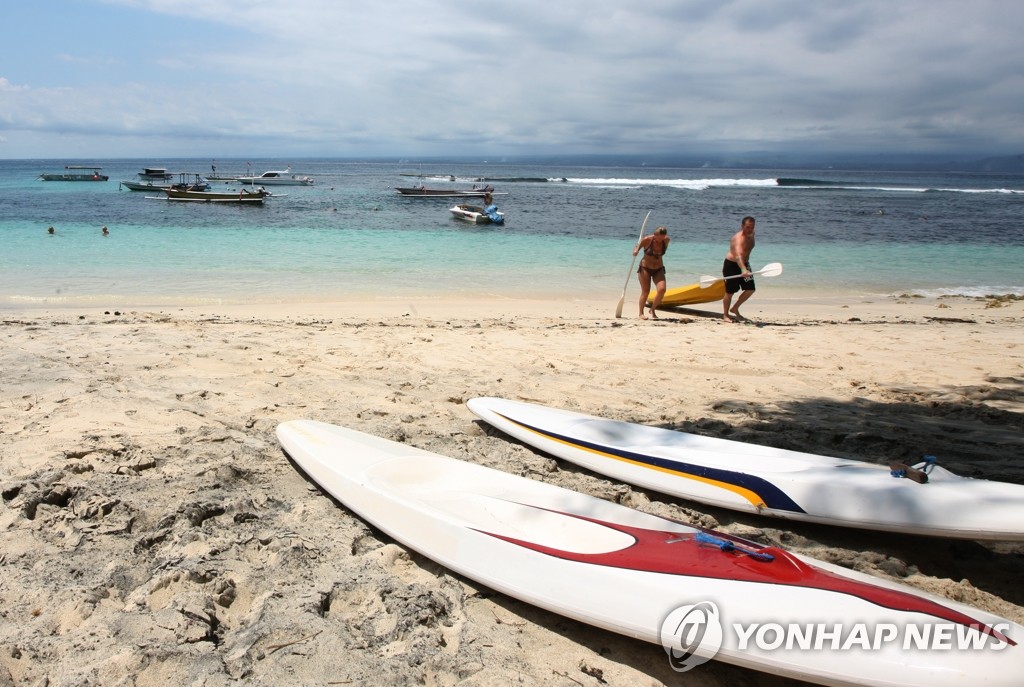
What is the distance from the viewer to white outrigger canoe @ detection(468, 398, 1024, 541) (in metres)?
3.12

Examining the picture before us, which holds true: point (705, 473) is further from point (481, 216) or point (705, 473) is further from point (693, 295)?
point (481, 216)

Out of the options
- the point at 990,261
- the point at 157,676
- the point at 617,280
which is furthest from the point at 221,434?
the point at 990,261

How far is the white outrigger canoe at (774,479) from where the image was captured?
3115 millimetres

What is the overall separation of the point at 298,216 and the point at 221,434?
23578 millimetres

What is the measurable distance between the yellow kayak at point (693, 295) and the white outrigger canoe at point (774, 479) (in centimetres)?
584

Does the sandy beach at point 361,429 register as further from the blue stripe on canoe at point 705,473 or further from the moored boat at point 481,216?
the moored boat at point 481,216

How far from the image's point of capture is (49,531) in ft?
10.5

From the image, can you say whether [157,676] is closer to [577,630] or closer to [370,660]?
[370,660]

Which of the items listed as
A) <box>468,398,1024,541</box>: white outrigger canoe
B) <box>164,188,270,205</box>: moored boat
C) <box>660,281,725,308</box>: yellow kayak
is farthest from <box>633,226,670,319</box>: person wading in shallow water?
<box>164,188,270,205</box>: moored boat

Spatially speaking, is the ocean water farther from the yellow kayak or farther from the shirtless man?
the shirtless man

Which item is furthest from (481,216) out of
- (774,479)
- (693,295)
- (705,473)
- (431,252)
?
(774,479)

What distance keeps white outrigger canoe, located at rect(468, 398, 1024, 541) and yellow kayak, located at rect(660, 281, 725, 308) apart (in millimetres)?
5840

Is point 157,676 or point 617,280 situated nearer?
point 157,676

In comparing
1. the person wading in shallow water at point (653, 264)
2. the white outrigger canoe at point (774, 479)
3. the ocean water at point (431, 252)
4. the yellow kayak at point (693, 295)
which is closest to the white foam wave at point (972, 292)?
the ocean water at point (431, 252)
